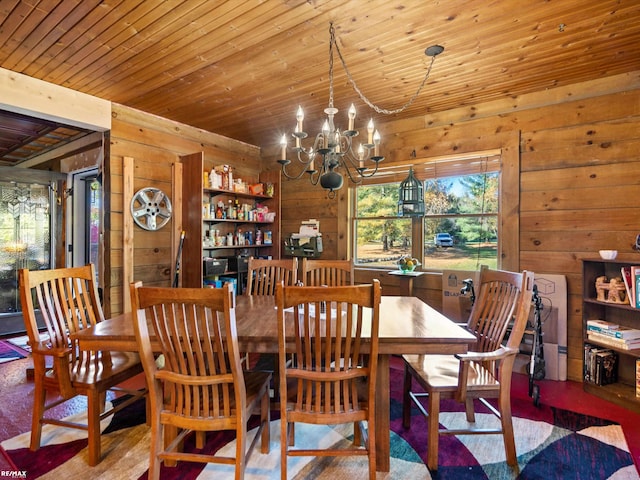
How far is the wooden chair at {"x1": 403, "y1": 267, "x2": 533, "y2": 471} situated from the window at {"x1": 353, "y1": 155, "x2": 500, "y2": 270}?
5.04ft

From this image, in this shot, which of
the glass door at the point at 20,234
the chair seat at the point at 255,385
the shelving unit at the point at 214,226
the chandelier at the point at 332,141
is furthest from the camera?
the glass door at the point at 20,234

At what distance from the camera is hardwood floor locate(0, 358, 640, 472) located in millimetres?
2163

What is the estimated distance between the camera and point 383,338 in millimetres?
1616

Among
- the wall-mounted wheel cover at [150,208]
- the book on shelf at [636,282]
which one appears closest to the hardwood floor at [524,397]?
the book on shelf at [636,282]

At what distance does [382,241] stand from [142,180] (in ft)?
9.34

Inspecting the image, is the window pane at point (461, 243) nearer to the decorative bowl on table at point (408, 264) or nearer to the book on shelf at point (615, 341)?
the decorative bowl on table at point (408, 264)

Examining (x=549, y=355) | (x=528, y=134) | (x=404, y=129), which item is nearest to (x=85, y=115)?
(x=404, y=129)

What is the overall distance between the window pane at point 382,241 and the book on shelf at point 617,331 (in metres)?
1.79

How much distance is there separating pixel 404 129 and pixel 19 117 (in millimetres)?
4336

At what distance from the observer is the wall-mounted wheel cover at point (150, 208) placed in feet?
11.9

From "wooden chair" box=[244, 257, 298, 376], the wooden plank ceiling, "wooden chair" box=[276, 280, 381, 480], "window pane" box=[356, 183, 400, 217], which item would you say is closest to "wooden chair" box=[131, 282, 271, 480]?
"wooden chair" box=[276, 280, 381, 480]

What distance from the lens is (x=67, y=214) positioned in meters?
4.91

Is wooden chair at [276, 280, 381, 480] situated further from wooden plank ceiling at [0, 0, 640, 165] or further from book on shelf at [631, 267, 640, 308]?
book on shelf at [631, 267, 640, 308]

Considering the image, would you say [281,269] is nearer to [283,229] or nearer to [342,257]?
[342,257]
